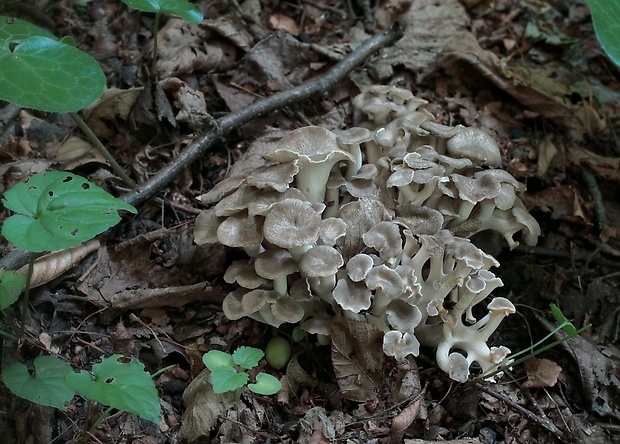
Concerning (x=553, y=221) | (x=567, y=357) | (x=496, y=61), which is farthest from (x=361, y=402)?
(x=496, y=61)

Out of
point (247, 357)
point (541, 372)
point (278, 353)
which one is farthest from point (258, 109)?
point (541, 372)

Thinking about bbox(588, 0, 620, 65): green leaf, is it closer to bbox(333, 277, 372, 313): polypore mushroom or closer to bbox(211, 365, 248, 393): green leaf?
bbox(333, 277, 372, 313): polypore mushroom

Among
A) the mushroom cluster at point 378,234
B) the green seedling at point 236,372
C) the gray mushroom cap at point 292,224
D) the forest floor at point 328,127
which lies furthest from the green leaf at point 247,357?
the gray mushroom cap at point 292,224

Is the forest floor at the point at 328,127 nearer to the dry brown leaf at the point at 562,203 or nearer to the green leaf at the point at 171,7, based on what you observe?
the dry brown leaf at the point at 562,203

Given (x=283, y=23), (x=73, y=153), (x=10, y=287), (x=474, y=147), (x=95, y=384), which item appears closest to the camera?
(x=95, y=384)

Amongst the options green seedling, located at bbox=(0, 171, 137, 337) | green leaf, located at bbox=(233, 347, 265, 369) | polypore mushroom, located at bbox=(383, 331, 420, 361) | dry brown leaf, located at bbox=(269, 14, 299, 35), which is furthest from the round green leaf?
dry brown leaf, located at bbox=(269, 14, 299, 35)

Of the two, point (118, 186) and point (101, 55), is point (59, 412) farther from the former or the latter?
point (101, 55)

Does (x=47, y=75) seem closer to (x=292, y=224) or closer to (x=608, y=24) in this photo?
(x=292, y=224)
